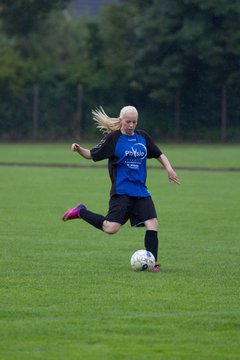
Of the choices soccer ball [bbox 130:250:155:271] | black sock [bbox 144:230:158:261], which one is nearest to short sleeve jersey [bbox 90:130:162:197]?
black sock [bbox 144:230:158:261]

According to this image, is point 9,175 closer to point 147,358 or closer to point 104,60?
point 147,358

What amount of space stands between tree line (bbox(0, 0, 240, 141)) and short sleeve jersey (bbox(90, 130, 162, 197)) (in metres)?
34.2

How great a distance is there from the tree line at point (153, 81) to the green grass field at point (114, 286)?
26247 mm

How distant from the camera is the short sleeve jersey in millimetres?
10492

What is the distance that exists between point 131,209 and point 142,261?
0.70m

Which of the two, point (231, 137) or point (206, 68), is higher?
point (206, 68)

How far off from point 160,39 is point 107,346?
40.3 m

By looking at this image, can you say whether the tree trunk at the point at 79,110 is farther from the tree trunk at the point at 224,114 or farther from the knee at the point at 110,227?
the knee at the point at 110,227

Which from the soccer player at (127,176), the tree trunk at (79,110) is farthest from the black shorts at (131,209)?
the tree trunk at (79,110)

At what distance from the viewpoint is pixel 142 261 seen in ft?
33.2

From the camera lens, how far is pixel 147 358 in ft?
20.9

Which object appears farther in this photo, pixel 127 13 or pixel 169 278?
pixel 127 13

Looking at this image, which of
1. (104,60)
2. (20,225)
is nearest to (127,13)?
(104,60)

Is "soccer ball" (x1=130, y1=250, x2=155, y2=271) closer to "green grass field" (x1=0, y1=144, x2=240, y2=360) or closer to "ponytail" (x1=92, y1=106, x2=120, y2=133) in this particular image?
"green grass field" (x1=0, y1=144, x2=240, y2=360)
